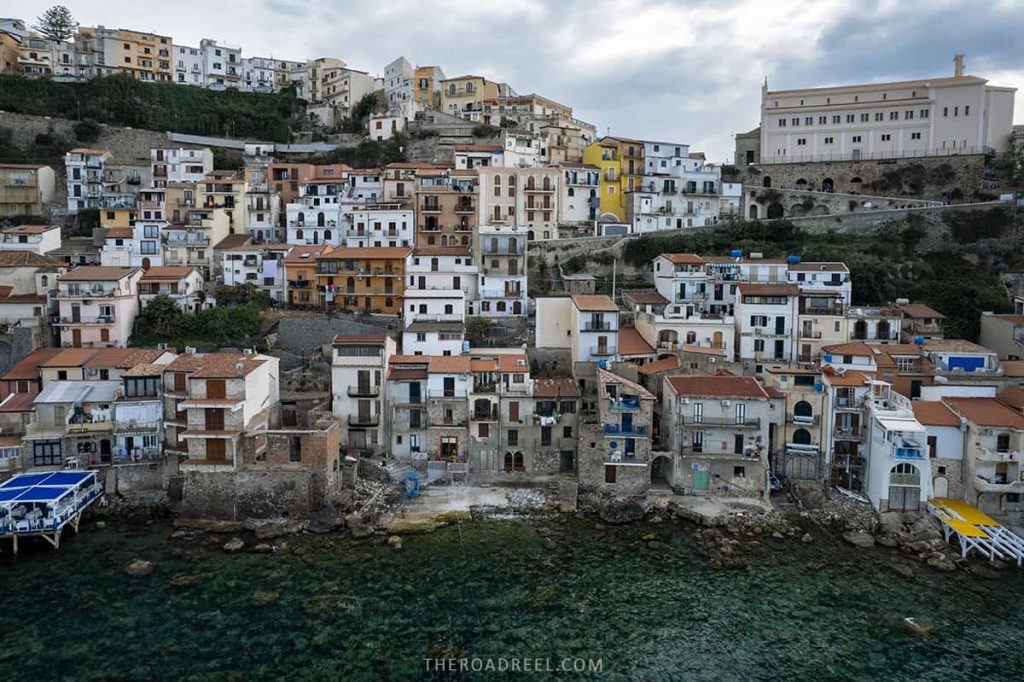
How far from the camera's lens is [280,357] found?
37656mm

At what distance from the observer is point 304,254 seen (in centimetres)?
4525

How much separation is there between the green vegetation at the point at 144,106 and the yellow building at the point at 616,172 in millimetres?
34027

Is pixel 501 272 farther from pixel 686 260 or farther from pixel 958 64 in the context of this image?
pixel 958 64

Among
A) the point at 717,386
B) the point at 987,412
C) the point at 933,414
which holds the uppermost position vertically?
the point at 717,386

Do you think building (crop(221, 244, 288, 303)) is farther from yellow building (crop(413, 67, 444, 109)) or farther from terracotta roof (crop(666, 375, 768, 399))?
yellow building (crop(413, 67, 444, 109))

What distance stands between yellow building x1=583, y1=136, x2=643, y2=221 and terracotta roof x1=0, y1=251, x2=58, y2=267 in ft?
120

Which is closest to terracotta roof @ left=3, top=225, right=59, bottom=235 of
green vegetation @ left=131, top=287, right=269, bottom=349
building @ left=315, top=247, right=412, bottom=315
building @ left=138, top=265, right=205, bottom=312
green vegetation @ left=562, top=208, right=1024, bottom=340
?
building @ left=138, top=265, right=205, bottom=312

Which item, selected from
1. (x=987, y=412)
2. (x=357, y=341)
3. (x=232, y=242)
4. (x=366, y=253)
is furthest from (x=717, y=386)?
(x=232, y=242)

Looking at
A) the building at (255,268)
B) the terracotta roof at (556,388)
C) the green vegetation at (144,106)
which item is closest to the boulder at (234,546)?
the terracotta roof at (556,388)

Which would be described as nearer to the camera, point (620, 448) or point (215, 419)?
point (215, 419)

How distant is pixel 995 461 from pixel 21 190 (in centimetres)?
6252

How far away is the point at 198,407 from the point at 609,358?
18850 mm

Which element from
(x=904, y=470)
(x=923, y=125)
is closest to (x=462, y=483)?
(x=904, y=470)

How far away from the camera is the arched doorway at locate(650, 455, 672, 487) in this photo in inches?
1225
